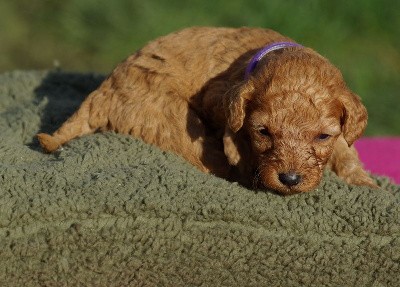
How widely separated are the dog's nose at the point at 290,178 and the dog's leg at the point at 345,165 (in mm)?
914

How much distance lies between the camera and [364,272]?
5250 mm

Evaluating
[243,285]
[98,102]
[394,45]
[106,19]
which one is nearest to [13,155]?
[98,102]

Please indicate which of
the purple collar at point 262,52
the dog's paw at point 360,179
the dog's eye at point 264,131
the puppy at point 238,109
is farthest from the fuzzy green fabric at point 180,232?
the purple collar at point 262,52

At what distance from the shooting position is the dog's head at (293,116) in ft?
17.7

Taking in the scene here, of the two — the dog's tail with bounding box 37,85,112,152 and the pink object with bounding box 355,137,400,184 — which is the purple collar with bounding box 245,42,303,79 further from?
the pink object with bounding box 355,137,400,184

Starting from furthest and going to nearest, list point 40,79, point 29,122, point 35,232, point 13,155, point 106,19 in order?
point 106,19
point 40,79
point 29,122
point 13,155
point 35,232

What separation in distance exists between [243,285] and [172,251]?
463mm

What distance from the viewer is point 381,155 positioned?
8.48m

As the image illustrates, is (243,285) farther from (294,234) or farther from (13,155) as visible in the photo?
(13,155)

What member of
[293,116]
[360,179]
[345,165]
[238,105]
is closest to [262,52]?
[238,105]

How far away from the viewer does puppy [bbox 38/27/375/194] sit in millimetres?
5453

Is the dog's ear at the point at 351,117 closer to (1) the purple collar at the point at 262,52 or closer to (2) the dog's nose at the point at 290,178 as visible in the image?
(2) the dog's nose at the point at 290,178

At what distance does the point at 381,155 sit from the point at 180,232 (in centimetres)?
383

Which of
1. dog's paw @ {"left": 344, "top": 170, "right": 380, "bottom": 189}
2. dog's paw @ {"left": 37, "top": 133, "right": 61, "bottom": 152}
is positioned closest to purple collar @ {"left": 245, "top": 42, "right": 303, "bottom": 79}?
dog's paw @ {"left": 344, "top": 170, "right": 380, "bottom": 189}
